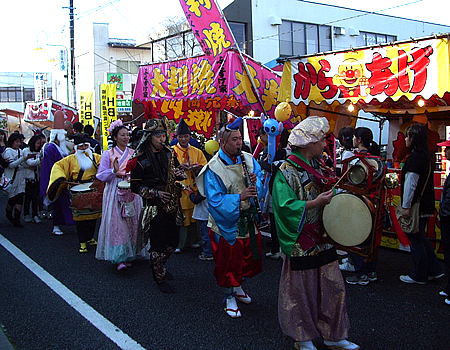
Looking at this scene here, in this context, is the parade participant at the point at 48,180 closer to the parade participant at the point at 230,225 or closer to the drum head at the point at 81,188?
the drum head at the point at 81,188

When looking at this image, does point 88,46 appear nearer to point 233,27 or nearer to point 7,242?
point 233,27

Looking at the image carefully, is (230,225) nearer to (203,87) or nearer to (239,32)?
(203,87)

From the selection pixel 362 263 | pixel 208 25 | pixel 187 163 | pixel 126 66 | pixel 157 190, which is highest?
pixel 126 66

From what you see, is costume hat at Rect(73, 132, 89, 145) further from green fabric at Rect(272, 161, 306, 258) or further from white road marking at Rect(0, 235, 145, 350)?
green fabric at Rect(272, 161, 306, 258)

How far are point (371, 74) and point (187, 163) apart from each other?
2.89m

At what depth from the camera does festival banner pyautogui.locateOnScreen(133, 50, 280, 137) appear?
25.5ft

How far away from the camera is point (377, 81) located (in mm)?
5703

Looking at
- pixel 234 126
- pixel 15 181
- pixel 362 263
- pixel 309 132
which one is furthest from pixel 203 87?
pixel 309 132

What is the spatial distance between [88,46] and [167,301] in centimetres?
3264

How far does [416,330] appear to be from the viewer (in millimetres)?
3436

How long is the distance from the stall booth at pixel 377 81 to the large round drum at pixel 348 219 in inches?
103

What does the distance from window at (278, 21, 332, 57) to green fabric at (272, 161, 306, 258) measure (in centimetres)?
1953

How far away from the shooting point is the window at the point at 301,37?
2141cm

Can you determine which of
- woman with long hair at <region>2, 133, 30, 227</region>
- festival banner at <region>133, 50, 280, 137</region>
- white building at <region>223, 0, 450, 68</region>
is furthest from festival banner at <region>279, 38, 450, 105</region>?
white building at <region>223, 0, 450, 68</region>
